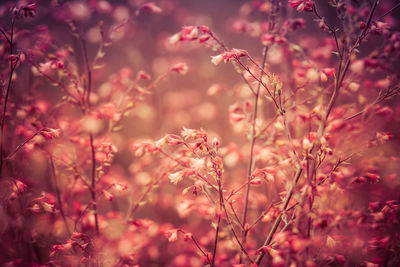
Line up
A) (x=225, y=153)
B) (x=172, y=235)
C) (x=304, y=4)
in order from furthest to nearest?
(x=225, y=153) → (x=172, y=235) → (x=304, y=4)

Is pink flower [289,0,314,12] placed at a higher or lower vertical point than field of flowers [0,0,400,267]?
higher

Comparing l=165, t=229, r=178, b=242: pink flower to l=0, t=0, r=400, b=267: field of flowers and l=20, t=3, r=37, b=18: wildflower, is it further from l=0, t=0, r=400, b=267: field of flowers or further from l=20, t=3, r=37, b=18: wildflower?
l=20, t=3, r=37, b=18: wildflower

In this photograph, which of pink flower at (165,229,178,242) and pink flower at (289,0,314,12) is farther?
pink flower at (165,229,178,242)

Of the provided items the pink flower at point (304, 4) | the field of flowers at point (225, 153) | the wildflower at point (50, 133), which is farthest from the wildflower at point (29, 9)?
the pink flower at point (304, 4)

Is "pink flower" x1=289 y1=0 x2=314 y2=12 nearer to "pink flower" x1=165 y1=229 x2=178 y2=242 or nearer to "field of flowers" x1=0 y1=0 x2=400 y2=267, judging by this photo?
"field of flowers" x1=0 y1=0 x2=400 y2=267

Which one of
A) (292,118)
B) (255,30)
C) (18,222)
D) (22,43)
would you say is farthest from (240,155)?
(22,43)

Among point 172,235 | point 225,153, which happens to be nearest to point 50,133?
point 172,235

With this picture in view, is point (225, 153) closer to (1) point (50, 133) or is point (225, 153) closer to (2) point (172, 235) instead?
(2) point (172, 235)

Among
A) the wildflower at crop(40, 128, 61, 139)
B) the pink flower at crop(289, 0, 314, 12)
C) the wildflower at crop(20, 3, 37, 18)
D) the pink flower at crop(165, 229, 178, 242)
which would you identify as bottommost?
the pink flower at crop(165, 229, 178, 242)

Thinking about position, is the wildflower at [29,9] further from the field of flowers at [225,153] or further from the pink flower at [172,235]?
the pink flower at [172,235]

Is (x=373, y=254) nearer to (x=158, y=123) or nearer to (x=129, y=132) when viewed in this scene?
(x=158, y=123)

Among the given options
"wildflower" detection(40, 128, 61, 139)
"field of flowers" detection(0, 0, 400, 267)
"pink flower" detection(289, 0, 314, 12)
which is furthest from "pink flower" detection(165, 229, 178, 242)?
"pink flower" detection(289, 0, 314, 12)

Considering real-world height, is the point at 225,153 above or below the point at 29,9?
below

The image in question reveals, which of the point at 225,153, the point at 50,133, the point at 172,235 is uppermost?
the point at 225,153
